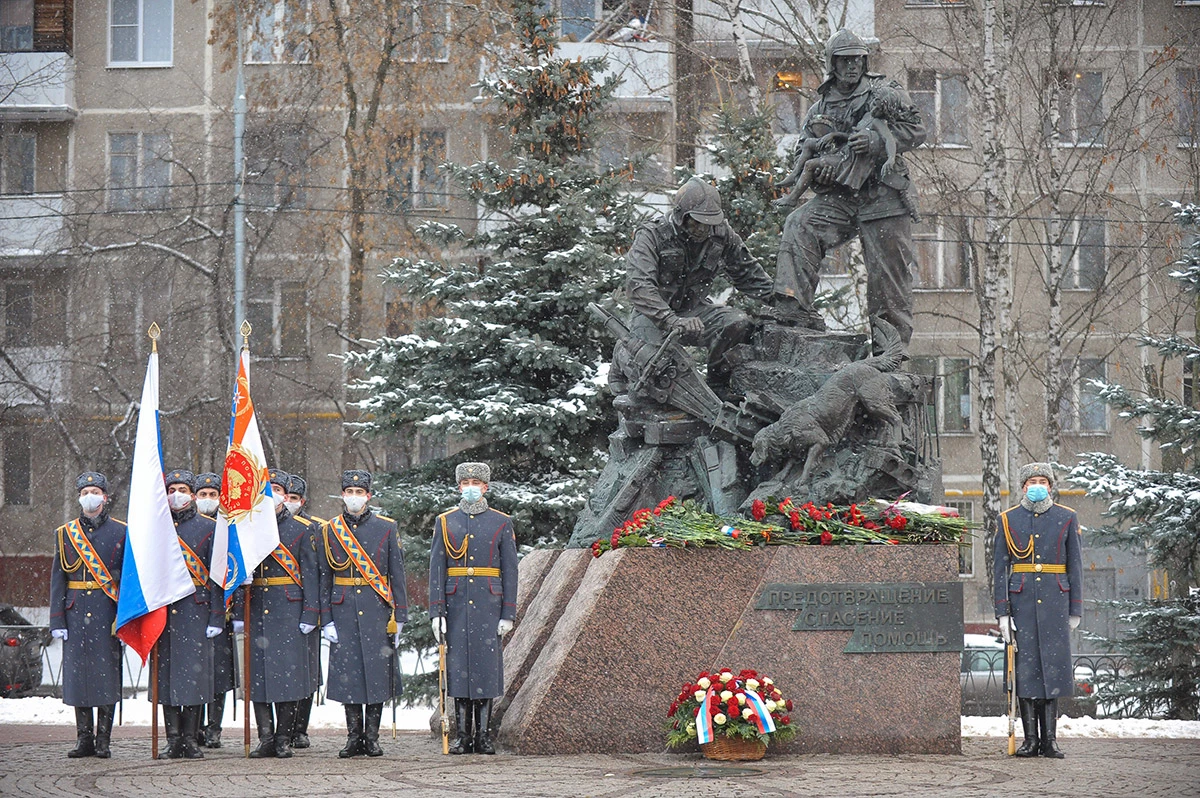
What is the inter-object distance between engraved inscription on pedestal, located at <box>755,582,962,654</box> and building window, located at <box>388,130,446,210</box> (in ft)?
53.8

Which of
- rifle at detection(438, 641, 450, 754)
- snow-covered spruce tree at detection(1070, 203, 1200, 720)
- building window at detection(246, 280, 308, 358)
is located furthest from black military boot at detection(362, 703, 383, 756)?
building window at detection(246, 280, 308, 358)

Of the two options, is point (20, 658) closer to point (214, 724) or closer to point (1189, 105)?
point (214, 724)

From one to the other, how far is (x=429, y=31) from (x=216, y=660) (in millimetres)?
16070

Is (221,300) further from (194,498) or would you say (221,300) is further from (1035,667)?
(1035,667)

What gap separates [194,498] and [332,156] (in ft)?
55.4

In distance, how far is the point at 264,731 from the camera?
9.91 metres

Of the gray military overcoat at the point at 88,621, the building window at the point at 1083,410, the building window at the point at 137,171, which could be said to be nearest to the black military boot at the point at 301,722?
the gray military overcoat at the point at 88,621

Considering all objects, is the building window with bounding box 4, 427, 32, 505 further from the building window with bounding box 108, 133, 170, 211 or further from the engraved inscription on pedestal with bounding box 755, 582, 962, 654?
the engraved inscription on pedestal with bounding box 755, 582, 962, 654

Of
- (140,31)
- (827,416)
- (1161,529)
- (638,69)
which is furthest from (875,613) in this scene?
(140,31)

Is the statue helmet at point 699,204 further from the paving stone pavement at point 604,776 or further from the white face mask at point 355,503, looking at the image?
the paving stone pavement at point 604,776

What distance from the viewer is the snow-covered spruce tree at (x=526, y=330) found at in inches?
621

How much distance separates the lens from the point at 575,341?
16578mm

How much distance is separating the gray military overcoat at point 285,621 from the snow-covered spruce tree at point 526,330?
5341 mm

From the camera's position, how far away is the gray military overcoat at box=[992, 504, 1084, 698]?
31.9ft
